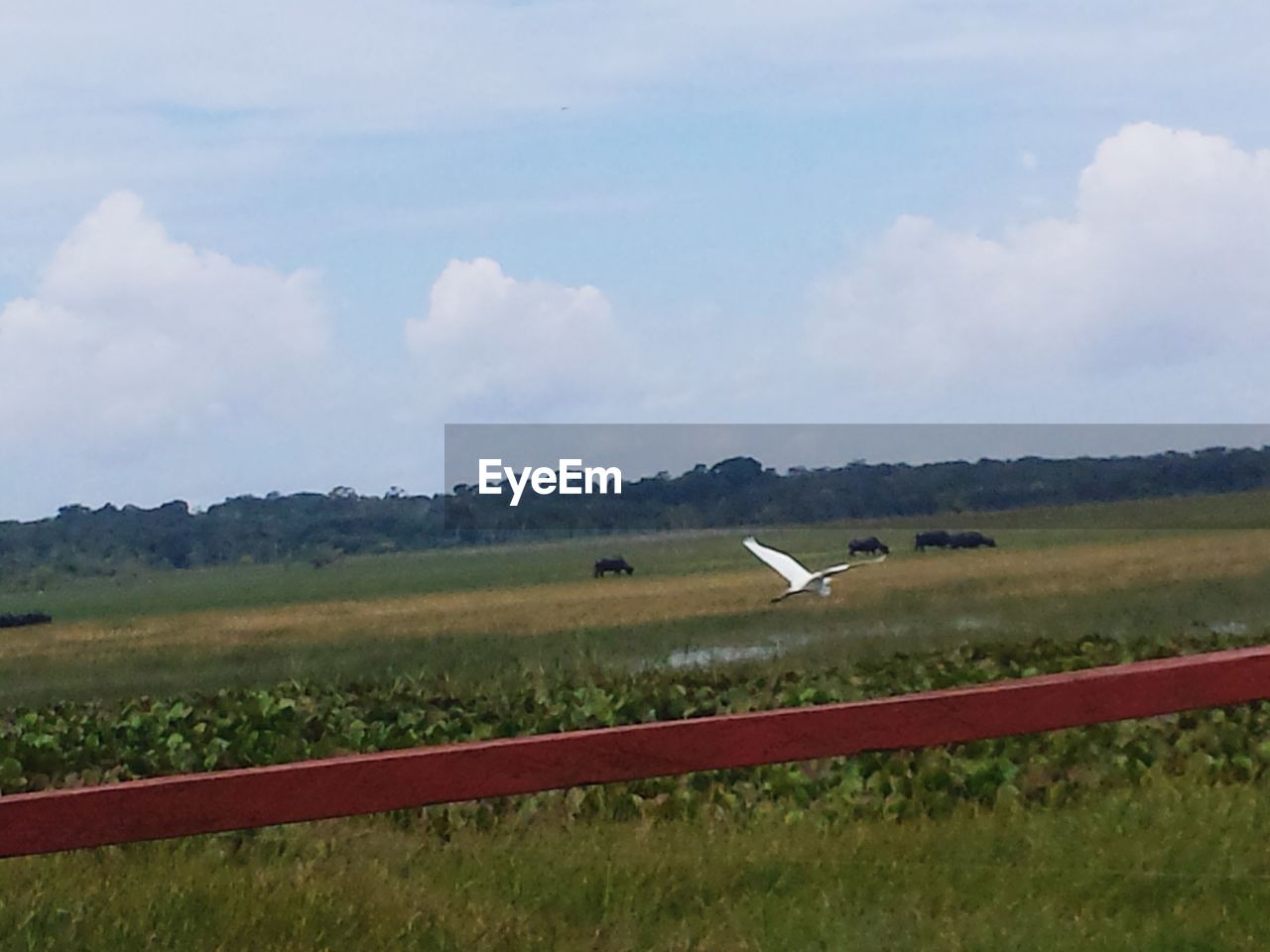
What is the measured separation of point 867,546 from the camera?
626 cm

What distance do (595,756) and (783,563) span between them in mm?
3728

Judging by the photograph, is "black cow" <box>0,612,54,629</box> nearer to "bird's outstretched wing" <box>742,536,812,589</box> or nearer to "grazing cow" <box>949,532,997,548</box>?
"bird's outstretched wing" <box>742,536,812,589</box>

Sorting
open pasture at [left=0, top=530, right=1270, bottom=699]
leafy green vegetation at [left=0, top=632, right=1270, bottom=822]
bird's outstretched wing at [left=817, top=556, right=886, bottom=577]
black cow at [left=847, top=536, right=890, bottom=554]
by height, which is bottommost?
leafy green vegetation at [left=0, top=632, right=1270, bottom=822]

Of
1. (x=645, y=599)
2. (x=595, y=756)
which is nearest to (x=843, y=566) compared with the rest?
(x=645, y=599)

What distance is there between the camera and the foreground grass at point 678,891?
297 centimetres

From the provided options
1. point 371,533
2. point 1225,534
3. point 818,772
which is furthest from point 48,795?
point 1225,534

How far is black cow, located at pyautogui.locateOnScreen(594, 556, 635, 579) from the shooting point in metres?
5.98

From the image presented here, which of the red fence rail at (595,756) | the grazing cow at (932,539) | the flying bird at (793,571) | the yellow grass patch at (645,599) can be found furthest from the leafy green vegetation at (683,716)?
the red fence rail at (595,756)

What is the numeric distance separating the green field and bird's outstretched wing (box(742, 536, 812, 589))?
5cm

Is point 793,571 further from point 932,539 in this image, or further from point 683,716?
point 683,716

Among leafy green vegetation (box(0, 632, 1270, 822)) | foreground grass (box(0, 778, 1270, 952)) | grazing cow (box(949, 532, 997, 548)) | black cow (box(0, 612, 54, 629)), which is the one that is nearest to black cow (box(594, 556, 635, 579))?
leafy green vegetation (box(0, 632, 1270, 822))

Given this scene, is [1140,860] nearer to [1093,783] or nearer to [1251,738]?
[1093,783]

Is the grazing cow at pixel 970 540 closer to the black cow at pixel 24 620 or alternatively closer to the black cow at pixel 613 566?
the black cow at pixel 613 566

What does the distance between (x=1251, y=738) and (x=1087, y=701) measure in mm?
3021
